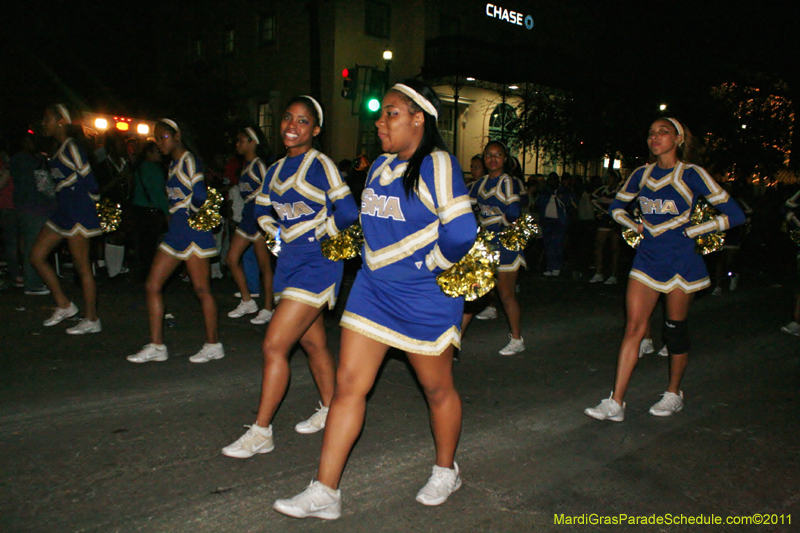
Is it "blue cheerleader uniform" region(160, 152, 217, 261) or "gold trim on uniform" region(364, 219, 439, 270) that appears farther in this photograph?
"blue cheerleader uniform" region(160, 152, 217, 261)

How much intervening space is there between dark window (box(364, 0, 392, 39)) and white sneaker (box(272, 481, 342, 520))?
24611 mm

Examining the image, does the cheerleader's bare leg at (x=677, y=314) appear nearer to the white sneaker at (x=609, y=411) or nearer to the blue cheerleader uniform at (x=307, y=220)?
the white sneaker at (x=609, y=411)

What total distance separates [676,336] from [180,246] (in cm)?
414

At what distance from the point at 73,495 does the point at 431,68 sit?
82.2 feet

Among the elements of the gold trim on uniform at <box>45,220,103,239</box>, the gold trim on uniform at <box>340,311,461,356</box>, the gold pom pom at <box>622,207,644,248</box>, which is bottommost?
the gold trim on uniform at <box>340,311,461,356</box>

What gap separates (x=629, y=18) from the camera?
2325cm

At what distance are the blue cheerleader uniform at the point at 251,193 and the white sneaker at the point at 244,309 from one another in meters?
0.99

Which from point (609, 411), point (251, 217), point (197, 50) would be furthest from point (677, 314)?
point (197, 50)

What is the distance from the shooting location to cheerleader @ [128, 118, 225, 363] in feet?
18.4

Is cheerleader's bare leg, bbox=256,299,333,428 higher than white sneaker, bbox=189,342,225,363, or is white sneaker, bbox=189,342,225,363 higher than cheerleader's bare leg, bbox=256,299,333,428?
cheerleader's bare leg, bbox=256,299,333,428

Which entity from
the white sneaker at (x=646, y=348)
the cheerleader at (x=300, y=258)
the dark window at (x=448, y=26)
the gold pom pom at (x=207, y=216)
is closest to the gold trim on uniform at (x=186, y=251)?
the gold pom pom at (x=207, y=216)

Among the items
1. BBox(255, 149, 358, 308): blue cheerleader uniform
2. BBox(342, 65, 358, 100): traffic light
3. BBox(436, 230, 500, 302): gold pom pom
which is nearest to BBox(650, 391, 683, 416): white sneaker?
BBox(436, 230, 500, 302): gold pom pom

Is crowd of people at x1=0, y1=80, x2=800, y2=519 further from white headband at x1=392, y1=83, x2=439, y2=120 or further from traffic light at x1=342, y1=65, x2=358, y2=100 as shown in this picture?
traffic light at x1=342, y1=65, x2=358, y2=100

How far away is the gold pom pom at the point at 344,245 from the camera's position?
3.67 m
